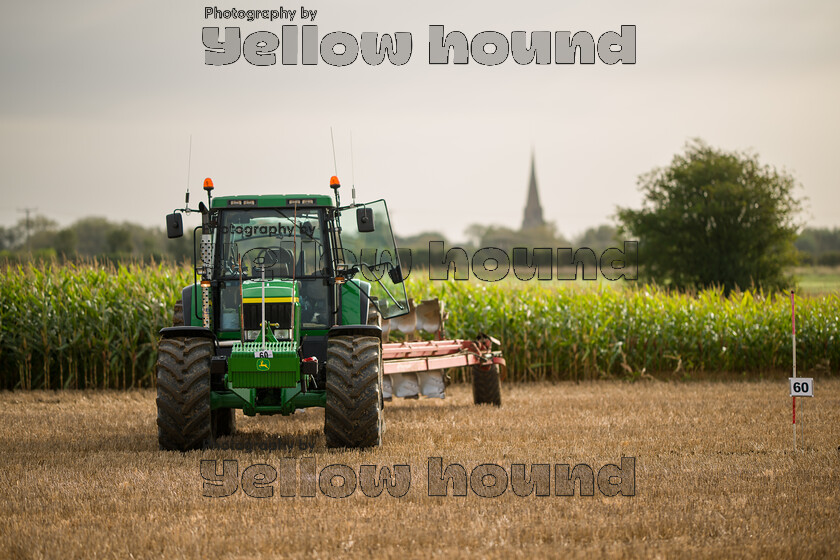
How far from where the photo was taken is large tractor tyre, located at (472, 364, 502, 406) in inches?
526

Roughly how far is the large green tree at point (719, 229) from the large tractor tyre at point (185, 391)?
34963 millimetres

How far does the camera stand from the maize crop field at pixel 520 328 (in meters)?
15.9

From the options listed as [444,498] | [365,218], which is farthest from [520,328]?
[444,498]

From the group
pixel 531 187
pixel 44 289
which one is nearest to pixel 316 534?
pixel 44 289

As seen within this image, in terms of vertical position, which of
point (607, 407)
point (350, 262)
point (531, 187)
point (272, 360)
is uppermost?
point (531, 187)

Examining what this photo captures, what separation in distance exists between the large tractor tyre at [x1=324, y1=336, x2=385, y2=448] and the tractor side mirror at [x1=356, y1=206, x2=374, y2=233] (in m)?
1.17

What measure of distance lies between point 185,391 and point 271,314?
114cm

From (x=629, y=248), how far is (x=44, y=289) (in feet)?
101

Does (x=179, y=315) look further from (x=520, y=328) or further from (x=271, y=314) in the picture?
(x=520, y=328)

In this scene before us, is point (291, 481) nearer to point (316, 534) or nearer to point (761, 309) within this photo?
point (316, 534)

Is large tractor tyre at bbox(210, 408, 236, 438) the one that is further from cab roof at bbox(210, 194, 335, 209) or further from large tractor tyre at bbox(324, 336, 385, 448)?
cab roof at bbox(210, 194, 335, 209)

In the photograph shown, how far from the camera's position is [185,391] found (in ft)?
28.3

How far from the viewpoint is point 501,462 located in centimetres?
841

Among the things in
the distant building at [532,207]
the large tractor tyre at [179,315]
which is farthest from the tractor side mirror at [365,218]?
the distant building at [532,207]
